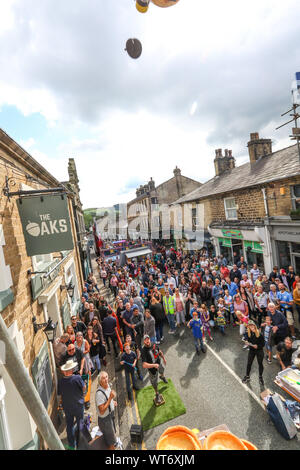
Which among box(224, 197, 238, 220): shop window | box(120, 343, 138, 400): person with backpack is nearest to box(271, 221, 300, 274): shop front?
box(224, 197, 238, 220): shop window

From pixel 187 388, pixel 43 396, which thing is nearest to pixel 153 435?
pixel 187 388

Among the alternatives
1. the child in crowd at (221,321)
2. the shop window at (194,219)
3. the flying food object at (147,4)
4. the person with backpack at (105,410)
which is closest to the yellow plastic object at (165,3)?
the flying food object at (147,4)

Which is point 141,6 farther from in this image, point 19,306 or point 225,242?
point 225,242

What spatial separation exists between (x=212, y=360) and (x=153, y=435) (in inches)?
109

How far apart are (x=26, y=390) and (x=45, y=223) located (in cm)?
324

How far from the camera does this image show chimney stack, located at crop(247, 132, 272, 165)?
1612 centimetres

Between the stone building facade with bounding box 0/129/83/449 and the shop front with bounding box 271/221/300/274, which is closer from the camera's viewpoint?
the stone building facade with bounding box 0/129/83/449

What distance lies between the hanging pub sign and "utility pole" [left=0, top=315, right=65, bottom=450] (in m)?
2.79

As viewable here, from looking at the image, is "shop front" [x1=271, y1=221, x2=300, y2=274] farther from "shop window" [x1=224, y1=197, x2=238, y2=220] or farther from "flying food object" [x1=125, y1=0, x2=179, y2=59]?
"flying food object" [x1=125, y1=0, x2=179, y2=59]

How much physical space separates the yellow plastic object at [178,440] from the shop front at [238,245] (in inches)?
446

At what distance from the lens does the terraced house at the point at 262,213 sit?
10328mm

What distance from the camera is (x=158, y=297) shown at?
27.1ft

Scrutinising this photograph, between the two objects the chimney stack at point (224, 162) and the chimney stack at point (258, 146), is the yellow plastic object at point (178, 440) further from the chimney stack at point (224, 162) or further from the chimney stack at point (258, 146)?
the chimney stack at point (224, 162)
